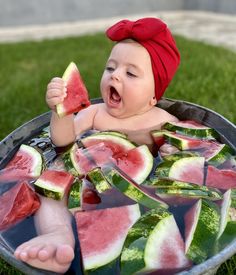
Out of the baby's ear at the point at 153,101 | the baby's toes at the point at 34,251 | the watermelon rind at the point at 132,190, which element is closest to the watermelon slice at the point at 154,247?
the watermelon rind at the point at 132,190

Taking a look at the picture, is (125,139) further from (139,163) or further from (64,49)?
(64,49)

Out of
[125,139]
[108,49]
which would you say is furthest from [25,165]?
[108,49]

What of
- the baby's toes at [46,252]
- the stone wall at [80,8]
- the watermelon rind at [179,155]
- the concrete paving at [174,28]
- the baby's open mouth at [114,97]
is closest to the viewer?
the baby's toes at [46,252]

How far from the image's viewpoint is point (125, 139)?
263 centimetres

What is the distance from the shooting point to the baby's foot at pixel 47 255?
1.77 meters

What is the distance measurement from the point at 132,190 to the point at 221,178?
49 centimetres

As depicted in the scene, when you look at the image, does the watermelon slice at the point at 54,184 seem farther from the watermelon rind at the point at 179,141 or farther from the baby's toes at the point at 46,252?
the watermelon rind at the point at 179,141

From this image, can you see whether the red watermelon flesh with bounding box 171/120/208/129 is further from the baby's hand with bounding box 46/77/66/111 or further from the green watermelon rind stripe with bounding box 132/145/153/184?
the baby's hand with bounding box 46/77/66/111

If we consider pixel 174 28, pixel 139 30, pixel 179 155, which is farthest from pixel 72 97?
pixel 174 28

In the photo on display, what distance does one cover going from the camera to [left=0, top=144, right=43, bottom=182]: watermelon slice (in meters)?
2.46

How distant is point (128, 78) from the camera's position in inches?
105

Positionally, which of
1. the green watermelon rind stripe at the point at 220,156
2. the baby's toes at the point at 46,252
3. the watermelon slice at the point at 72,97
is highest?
the watermelon slice at the point at 72,97

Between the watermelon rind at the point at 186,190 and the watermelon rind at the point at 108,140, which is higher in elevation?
the watermelon rind at the point at 186,190

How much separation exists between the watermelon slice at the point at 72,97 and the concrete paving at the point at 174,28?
7.25 metres
